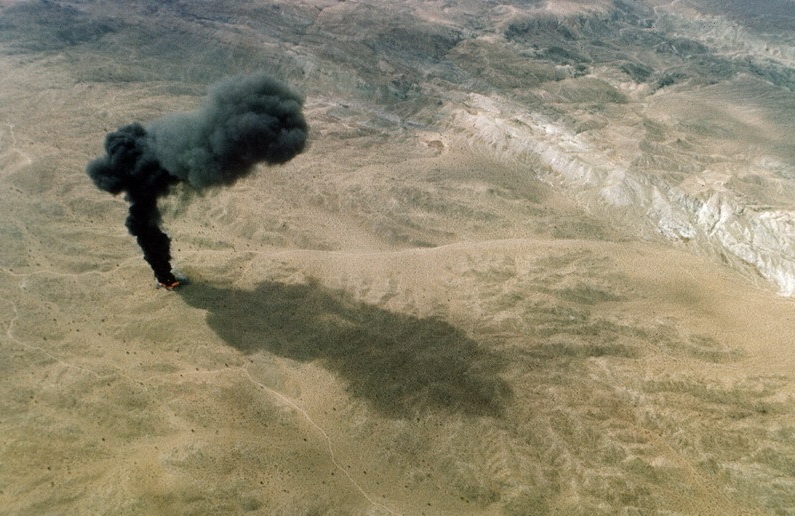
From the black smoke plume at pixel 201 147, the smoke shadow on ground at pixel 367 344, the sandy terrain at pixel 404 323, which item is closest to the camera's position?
the sandy terrain at pixel 404 323

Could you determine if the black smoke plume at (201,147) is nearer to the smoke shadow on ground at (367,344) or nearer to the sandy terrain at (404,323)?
the sandy terrain at (404,323)

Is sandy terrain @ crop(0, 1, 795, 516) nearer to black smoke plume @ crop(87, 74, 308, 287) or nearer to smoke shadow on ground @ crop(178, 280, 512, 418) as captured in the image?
smoke shadow on ground @ crop(178, 280, 512, 418)

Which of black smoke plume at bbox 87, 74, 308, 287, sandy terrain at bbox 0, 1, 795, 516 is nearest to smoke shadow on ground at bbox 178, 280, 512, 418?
sandy terrain at bbox 0, 1, 795, 516

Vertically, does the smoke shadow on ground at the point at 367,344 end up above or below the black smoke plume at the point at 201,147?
below

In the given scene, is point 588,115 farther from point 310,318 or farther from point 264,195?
point 310,318

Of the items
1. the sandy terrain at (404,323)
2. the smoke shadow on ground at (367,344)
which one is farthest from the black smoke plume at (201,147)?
the smoke shadow on ground at (367,344)

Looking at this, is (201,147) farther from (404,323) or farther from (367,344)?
(404,323)

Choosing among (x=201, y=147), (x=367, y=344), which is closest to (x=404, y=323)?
(x=367, y=344)
